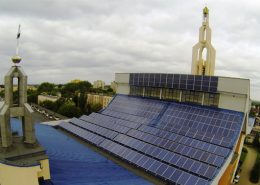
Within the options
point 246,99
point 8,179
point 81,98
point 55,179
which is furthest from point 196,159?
point 81,98

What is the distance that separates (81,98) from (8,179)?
79.9 metres

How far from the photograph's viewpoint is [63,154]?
26.4m

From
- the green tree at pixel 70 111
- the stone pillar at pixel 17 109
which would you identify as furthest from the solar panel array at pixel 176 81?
the green tree at pixel 70 111

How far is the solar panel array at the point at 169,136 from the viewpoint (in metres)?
→ 23.7

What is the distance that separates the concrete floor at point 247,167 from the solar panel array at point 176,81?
63.9ft

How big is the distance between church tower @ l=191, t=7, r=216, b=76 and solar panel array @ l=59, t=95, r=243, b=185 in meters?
11.1

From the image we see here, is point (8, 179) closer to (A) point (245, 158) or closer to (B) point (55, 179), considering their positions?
(B) point (55, 179)

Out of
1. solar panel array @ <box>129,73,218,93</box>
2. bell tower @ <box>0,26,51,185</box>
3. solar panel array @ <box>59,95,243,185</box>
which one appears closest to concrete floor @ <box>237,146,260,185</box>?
solar panel array @ <box>59,95,243,185</box>

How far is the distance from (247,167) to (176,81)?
27982mm

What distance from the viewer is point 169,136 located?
29.2 metres

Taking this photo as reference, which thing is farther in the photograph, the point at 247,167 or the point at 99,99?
the point at 99,99

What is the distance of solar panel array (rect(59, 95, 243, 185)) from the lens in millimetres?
23719

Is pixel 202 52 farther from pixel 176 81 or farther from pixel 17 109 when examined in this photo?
pixel 17 109

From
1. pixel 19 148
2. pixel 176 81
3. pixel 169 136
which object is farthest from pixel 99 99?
pixel 19 148
